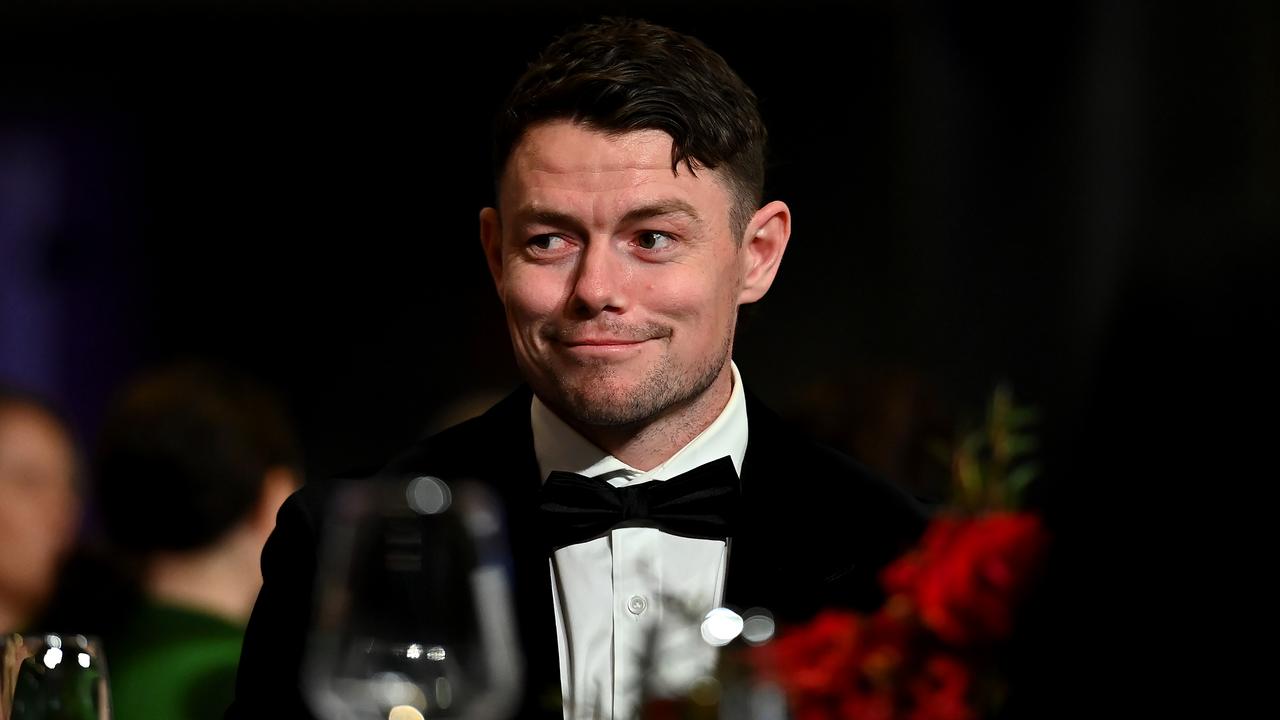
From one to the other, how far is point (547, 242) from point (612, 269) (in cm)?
9

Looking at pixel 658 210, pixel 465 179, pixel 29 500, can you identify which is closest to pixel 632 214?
pixel 658 210

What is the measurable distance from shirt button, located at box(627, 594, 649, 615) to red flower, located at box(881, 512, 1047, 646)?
0.78 m

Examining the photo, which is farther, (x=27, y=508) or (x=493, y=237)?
(x=27, y=508)

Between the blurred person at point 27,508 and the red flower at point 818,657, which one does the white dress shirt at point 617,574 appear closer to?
the red flower at point 818,657

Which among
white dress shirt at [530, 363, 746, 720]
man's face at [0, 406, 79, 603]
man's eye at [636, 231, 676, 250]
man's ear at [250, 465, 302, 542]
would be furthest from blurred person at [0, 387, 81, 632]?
man's eye at [636, 231, 676, 250]

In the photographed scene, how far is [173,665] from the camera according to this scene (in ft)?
7.55

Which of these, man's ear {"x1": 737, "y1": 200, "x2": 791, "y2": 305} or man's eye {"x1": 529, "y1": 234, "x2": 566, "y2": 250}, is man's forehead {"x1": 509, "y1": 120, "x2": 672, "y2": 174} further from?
man's ear {"x1": 737, "y1": 200, "x2": 791, "y2": 305}

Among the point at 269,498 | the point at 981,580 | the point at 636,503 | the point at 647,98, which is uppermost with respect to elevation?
the point at 647,98

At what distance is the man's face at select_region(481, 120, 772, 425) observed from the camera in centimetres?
178

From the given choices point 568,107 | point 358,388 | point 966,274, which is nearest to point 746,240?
point 568,107

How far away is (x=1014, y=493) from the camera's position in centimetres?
115

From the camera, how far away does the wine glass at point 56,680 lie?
4.35 feet

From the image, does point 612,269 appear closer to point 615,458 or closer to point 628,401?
point 628,401

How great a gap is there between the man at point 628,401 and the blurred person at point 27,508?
1.36m
